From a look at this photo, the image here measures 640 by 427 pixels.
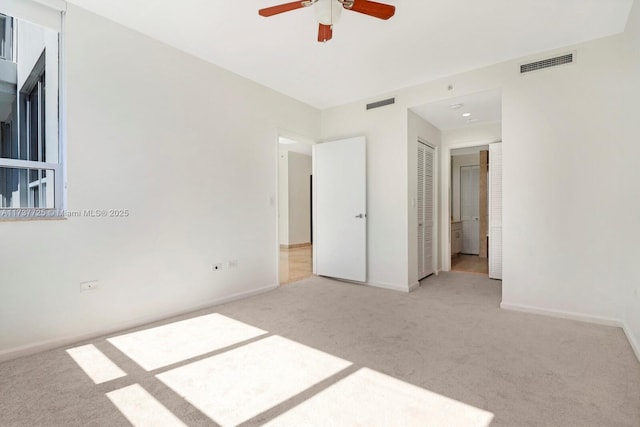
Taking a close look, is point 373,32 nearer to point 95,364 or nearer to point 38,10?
point 38,10

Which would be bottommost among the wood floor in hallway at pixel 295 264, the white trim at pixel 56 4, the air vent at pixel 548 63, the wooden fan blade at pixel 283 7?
the wood floor in hallway at pixel 295 264

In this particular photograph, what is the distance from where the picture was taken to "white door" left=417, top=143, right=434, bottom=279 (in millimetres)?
4695

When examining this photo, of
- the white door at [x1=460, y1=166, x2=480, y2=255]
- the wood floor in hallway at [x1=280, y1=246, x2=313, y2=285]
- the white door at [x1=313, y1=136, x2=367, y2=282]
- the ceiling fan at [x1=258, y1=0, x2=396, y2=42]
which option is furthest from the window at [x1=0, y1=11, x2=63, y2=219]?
the white door at [x1=460, y1=166, x2=480, y2=255]

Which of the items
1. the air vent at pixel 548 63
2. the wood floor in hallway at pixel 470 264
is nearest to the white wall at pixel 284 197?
the wood floor in hallway at pixel 470 264

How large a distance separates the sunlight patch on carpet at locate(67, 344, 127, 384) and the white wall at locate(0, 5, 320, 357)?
0.82ft

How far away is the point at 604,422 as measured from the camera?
1572 mm

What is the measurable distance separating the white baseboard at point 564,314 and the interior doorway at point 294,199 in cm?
456

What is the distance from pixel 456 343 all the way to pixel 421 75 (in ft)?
9.99

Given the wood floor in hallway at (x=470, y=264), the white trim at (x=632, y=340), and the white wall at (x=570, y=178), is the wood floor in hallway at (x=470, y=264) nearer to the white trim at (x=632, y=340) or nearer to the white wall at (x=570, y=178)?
the white wall at (x=570, y=178)

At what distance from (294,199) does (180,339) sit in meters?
5.96

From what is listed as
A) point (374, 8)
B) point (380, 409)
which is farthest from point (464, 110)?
point (380, 409)

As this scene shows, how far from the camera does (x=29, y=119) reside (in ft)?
8.18

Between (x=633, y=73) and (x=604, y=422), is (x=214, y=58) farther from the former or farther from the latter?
(x=604, y=422)

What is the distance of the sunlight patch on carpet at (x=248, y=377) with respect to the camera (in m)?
1.73
